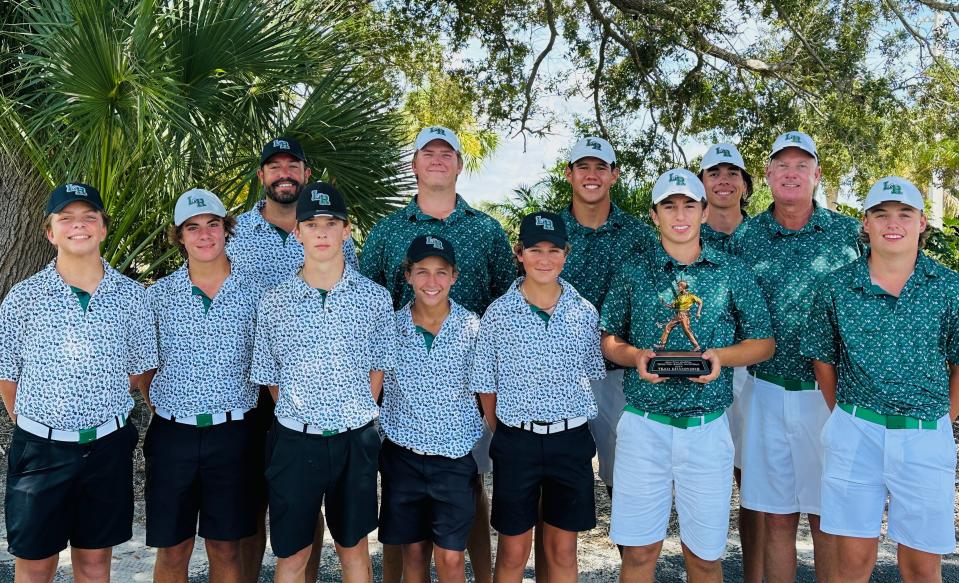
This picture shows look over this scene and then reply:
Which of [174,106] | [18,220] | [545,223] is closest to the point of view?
[545,223]

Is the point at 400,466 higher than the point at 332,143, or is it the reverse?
the point at 332,143

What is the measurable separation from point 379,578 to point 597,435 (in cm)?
159

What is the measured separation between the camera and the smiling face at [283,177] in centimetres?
454

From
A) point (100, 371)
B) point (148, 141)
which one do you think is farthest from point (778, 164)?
point (148, 141)

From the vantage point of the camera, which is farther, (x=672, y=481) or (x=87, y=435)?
(x=672, y=481)

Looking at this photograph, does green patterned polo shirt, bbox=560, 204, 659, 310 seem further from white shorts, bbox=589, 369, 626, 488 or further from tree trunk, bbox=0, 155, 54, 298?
tree trunk, bbox=0, 155, 54, 298

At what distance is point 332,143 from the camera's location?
286 inches

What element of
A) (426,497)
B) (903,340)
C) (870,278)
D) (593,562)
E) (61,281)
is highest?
(870,278)

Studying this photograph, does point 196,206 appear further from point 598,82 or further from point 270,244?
point 598,82

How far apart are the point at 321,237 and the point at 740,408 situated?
2524 mm

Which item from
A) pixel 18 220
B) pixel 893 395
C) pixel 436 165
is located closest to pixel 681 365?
pixel 893 395

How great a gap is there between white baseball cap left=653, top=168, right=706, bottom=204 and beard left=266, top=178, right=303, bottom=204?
6.38ft

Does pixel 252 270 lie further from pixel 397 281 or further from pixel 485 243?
pixel 485 243

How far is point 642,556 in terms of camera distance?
3951mm
